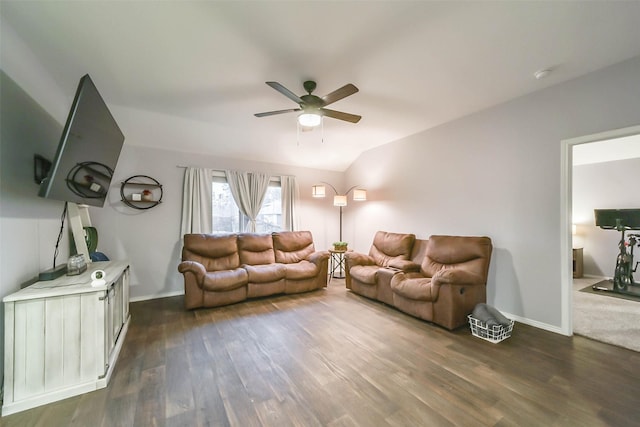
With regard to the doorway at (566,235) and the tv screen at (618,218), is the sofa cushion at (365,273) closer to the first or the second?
the doorway at (566,235)

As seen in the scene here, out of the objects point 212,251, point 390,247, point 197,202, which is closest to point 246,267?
point 212,251

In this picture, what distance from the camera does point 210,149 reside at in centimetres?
427

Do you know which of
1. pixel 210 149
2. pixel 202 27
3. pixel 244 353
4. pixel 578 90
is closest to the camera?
pixel 202 27

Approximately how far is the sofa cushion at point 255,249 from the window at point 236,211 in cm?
49

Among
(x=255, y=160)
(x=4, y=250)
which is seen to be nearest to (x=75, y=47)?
(x=4, y=250)

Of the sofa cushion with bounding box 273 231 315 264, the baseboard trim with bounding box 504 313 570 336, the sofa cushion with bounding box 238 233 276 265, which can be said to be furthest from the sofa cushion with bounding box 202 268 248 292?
the baseboard trim with bounding box 504 313 570 336

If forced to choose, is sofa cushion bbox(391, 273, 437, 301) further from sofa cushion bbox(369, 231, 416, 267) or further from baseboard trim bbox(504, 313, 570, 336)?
baseboard trim bbox(504, 313, 570, 336)

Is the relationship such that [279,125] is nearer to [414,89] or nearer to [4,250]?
[414,89]

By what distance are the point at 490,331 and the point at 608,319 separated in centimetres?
177

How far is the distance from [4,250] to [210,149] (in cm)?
299

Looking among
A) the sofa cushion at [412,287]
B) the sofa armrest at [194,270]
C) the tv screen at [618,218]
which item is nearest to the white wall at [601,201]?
the tv screen at [618,218]

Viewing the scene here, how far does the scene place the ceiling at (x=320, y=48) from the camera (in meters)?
1.73

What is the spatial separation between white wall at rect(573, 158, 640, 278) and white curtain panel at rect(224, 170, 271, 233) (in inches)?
260

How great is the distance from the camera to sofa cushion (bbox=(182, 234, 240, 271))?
379 cm
